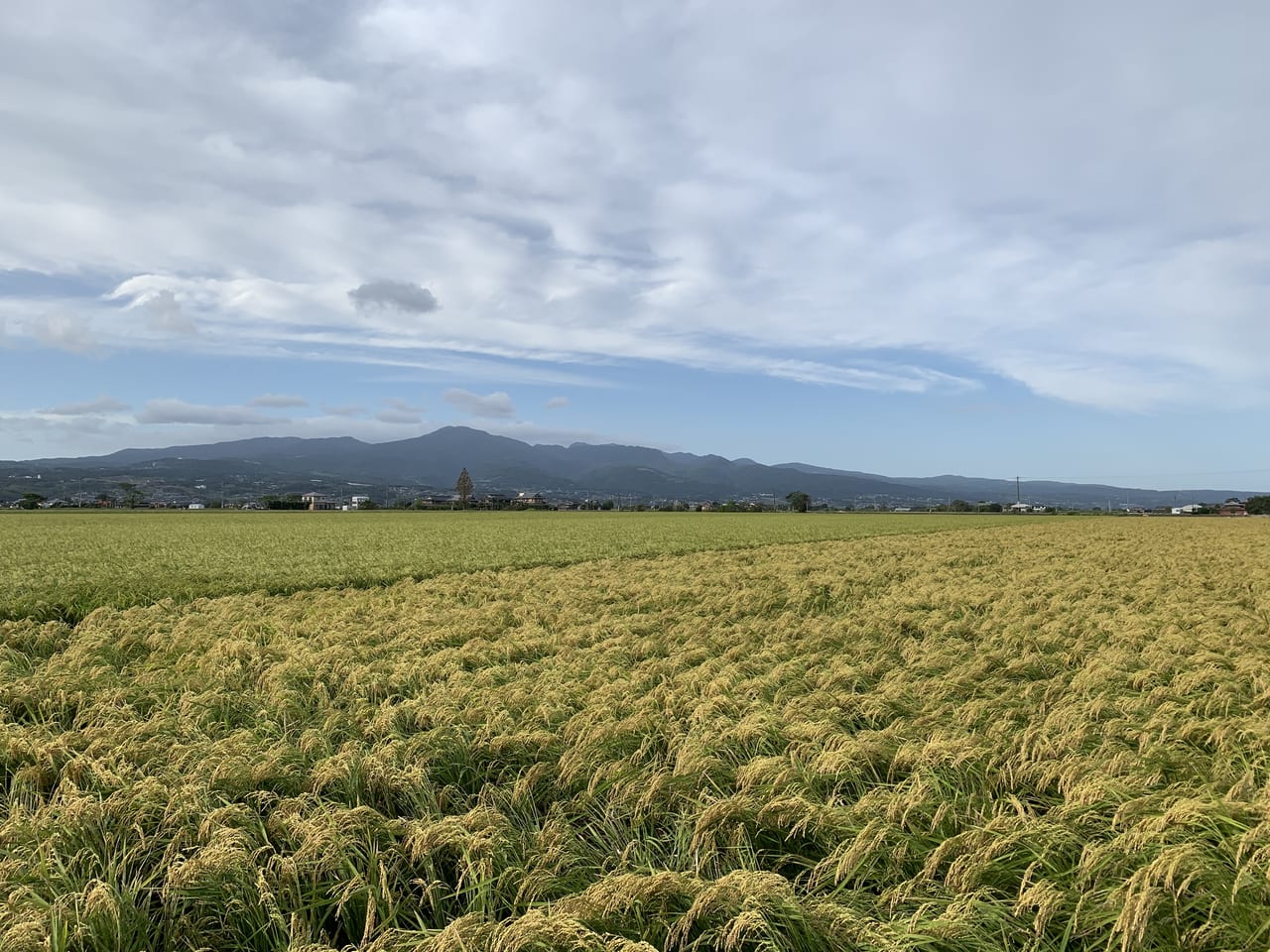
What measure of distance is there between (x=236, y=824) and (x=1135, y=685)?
25.7 feet

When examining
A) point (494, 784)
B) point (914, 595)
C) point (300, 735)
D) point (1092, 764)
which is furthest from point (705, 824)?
point (914, 595)

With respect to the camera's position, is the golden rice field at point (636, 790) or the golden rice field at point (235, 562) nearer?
the golden rice field at point (636, 790)

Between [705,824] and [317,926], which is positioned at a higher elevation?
[705,824]

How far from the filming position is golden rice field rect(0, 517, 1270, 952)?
314 cm

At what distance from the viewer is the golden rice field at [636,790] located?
3143 mm

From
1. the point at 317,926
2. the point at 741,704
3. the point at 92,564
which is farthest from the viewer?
the point at 92,564

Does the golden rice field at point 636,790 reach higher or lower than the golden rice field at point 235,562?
higher

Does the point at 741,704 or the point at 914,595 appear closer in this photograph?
the point at 741,704

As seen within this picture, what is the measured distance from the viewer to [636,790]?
4.52m

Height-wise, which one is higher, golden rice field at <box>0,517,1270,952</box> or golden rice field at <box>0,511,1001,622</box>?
golden rice field at <box>0,517,1270,952</box>

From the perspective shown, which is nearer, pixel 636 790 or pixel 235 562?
pixel 636 790

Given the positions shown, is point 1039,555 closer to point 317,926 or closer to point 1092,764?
point 1092,764

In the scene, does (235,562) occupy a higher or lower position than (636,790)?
lower

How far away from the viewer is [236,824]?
4043mm
